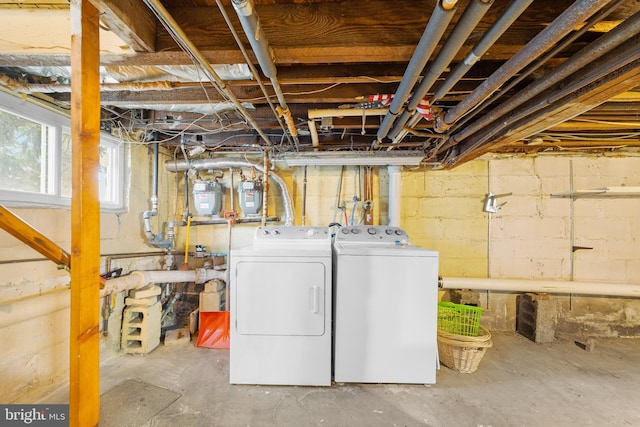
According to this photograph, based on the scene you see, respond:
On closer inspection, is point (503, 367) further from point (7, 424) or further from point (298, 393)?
point (7, 424)

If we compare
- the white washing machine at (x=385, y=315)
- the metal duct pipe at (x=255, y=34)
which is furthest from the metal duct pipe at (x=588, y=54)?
the metal duct pipe at (x=255, y=34)

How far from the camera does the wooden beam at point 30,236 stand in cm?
94

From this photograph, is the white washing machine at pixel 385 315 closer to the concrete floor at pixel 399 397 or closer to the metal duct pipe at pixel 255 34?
the concrete floor at pixel 399 397

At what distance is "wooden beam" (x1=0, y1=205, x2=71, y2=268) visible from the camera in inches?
37.0

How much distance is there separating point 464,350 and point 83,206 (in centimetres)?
269

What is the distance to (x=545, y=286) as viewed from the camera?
2875mm

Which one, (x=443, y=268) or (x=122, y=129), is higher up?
(x=122, y=129)

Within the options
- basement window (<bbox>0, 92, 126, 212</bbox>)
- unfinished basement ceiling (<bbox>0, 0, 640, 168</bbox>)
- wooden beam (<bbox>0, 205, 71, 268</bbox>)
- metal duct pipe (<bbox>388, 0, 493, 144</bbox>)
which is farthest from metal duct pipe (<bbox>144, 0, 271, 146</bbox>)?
basement window (<bbox>0, 92, 126, 212</bbox>)

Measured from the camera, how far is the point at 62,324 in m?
1.96

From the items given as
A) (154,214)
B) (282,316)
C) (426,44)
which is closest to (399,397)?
(282,316)

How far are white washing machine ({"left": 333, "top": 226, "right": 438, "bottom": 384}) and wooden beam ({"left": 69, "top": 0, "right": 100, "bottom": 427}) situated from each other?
4.56 ft

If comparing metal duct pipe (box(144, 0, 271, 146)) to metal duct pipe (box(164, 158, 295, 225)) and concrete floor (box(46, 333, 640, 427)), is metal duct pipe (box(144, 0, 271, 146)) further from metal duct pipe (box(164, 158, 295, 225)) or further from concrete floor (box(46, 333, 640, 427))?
concrete floor (box(46, 333, 640, 427))

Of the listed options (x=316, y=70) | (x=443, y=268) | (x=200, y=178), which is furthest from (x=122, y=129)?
(x=443, y=268)

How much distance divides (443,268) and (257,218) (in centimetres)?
235
